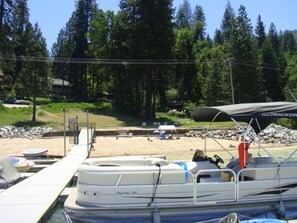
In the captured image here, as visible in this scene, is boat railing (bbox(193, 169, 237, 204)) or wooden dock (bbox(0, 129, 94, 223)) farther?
wooden dock (bbox(0, 129, 94, 223))

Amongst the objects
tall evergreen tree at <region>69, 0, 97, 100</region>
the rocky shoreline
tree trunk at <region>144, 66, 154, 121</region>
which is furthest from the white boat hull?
tall evergreen tree at <region>69, 0, 97, 100</region>

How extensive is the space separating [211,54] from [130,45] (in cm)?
3560

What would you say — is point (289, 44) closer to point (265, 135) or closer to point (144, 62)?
point (144, 62)

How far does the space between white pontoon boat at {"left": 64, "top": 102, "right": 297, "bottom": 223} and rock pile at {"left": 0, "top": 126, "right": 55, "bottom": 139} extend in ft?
114

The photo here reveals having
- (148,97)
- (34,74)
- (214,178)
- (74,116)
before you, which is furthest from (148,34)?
(214,178)

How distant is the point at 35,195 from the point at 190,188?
563cm

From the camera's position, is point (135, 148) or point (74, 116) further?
point (74, 116)

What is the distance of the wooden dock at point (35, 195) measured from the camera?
10742mm

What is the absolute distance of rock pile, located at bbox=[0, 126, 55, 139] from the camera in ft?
145

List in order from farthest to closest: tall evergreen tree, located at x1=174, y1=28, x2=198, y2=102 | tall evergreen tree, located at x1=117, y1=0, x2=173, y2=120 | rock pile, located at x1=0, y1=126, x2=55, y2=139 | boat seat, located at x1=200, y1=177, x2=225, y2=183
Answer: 1. tall evergreen tree, located at x1=174, y1=28, x2=198, y2=102
2. tall evergreen tree, located at x1=117, y1=0, x2=173, y2=120
3. rock pile, located at x1=0, y1=126, x2=55, y2=139
4. boat seat, located at x1=200, y1=177, x2=225, y2=183

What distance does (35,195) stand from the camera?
43.6 ft

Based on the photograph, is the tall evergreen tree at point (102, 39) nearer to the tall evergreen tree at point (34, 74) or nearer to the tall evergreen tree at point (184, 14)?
the tall evergreen tree at point (34, 74)

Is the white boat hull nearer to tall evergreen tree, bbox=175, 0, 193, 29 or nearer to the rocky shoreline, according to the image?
the rocky shoreline

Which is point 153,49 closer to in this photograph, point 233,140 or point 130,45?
point 130,45
